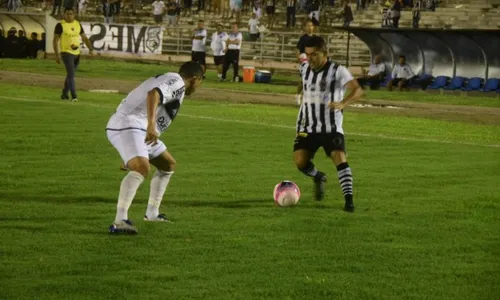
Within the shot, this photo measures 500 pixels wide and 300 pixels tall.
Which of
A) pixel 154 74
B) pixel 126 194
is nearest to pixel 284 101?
pixel 154 74

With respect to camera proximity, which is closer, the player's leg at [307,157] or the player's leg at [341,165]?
the player's leg at [341,165]

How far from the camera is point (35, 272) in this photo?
34.4 feet

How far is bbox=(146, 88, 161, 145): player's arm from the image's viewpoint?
12.3 m

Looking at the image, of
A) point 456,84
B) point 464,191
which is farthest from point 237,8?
point 464,191

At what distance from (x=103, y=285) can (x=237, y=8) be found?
5290 cm

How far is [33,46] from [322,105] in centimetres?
4549

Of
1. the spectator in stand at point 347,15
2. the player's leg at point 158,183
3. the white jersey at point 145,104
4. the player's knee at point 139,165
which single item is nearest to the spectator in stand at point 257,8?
the spectator in stand at point 347,15

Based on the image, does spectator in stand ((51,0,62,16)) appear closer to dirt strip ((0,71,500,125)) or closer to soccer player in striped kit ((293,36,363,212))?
dirt strip ((0,71,500,125))

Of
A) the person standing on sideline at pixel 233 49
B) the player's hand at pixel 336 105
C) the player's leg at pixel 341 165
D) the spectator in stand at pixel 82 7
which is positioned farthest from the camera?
the spectator in stand at pixel 82 7

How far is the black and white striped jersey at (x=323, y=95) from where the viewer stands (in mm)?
15227

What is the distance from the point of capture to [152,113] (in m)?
12.3

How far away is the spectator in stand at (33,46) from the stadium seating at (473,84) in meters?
23.9

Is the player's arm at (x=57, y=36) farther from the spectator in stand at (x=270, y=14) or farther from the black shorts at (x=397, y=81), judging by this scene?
the spectator in stand at (x=270, y=14)

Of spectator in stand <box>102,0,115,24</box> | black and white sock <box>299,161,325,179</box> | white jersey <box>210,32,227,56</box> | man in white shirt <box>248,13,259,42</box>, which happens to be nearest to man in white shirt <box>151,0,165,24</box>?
spectator in stand <box>102,0,115,24</box>
